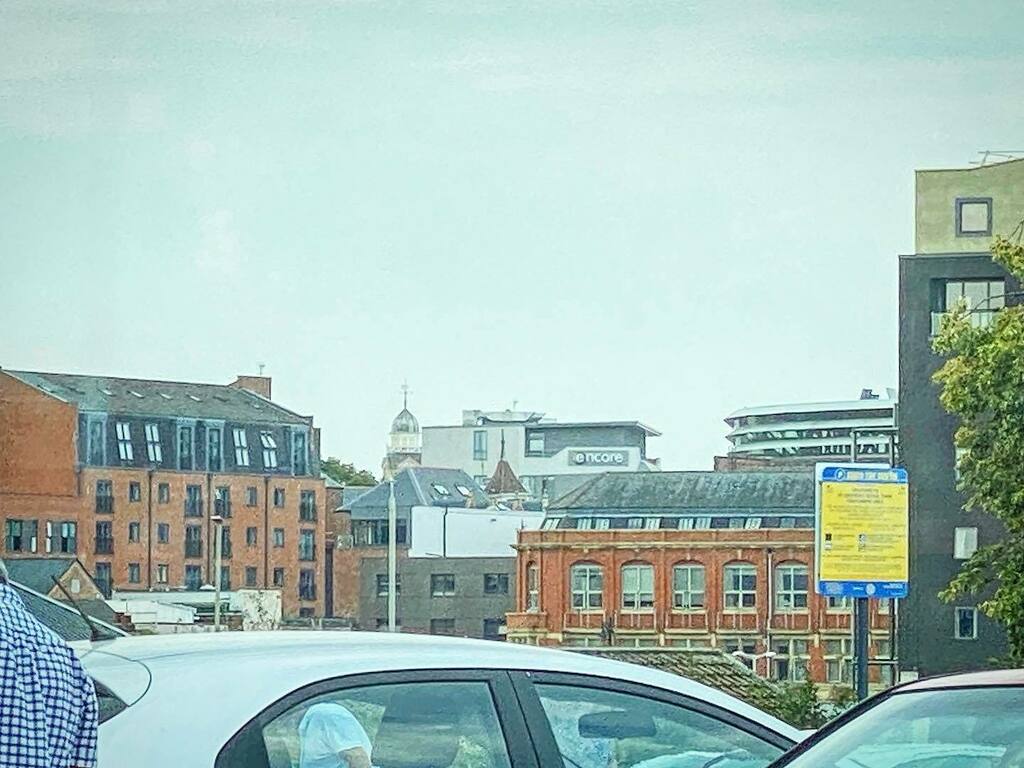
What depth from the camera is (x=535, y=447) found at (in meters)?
18.8

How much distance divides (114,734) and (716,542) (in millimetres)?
15555

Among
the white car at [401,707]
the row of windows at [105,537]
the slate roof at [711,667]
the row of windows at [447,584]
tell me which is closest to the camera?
the white car at [401,707]

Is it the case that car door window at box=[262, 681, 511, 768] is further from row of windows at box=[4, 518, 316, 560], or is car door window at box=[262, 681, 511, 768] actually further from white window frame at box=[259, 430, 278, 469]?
white window frame at box=[259, 430, 278, 469]

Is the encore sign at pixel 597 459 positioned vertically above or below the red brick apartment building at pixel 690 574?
above

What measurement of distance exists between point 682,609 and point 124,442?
196 inches

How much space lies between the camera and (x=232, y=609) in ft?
53.0

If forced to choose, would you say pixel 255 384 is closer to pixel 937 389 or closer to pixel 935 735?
pixel 937 389

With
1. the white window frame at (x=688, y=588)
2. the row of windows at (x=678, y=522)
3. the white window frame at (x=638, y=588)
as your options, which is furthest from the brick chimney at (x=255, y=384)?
the white window frame at (x=688, y=588)

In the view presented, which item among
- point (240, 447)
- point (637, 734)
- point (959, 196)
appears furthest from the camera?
point (959, 196)

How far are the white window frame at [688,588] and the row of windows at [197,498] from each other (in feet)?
10.7

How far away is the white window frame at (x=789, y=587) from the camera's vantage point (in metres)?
17.6

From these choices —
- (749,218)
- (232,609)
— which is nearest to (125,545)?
(232,609)

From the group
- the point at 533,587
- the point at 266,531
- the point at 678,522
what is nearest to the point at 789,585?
the point at 678,522

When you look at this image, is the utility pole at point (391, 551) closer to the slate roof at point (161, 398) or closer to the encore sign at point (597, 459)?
the slate roof at point (161, 398)
